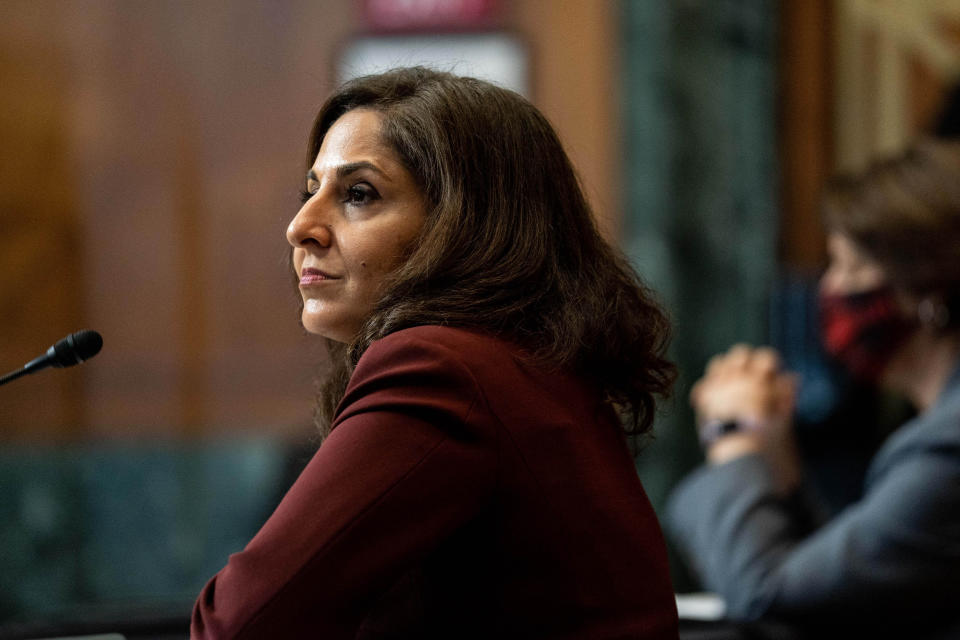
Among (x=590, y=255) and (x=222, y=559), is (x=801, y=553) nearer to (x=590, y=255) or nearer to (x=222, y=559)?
(x=590, y=255)

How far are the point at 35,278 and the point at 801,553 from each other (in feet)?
8.16

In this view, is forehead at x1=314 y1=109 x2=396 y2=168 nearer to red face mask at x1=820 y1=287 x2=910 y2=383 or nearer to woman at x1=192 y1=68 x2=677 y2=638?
woman at x1=192 y1=68 x2=677 y2=638

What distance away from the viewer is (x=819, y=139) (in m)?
3.46

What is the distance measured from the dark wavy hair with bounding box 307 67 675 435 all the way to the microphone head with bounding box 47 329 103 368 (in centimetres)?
27

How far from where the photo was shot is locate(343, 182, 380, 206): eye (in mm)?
1088

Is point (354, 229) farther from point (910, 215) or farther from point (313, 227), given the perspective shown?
point (910, 215)

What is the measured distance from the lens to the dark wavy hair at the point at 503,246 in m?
1.03

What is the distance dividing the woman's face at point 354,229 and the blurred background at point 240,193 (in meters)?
2.24

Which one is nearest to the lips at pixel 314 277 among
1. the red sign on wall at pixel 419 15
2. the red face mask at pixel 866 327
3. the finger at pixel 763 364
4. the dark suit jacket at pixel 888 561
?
the dark suit jacket at pixel 888 561

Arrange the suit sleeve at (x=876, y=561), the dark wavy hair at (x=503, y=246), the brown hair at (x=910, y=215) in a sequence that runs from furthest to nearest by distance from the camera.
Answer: the brown hair at (x=910, y=215) → the suit sleeve at (x=876, y=561) → the dark wavy hair at (x=503, y=246)

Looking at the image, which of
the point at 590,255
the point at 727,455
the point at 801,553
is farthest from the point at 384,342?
the point at 727,455

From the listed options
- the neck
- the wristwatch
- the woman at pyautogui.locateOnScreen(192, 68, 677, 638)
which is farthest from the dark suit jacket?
the woman at pyautogui.locateOnScreen(192, 68, 677, 638)

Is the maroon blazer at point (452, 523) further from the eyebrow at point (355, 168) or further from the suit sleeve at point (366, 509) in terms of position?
the eyebrow at point (355, 168)

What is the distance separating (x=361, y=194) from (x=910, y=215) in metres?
1.42
